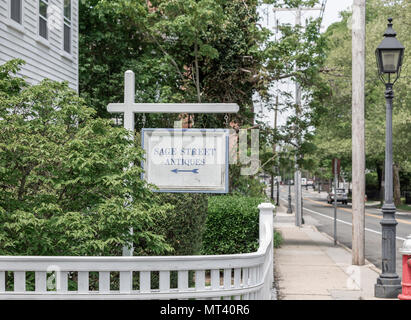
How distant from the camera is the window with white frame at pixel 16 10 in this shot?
45.3 feet

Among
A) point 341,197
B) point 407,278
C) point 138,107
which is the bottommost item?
Answer: point 341,197

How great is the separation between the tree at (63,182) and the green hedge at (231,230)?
17.3ft

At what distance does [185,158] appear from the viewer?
7977mm

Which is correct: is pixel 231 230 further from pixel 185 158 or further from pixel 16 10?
pixel 16 10

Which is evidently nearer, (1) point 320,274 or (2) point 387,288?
(2) point 387,288

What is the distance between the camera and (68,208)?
21.1 ft

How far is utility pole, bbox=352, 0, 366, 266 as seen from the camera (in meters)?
14.4

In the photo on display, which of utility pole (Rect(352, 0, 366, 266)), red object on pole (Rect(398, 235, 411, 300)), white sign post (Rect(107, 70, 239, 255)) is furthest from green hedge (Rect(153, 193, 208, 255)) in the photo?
utility pole (Rect(352, 0, 366, 266))

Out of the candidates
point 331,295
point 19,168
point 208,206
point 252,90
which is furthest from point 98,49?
point 19,168

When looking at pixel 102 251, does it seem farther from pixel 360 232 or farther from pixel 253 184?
pixel 253 184

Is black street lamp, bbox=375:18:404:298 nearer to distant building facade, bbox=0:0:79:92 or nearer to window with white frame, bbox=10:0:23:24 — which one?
distant building facade, bbox=0:0:79:92

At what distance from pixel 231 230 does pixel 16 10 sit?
22.9ft

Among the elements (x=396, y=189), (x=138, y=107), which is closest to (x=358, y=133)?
(x=138, y=107)

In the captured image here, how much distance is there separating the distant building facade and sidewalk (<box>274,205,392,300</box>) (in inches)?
276
